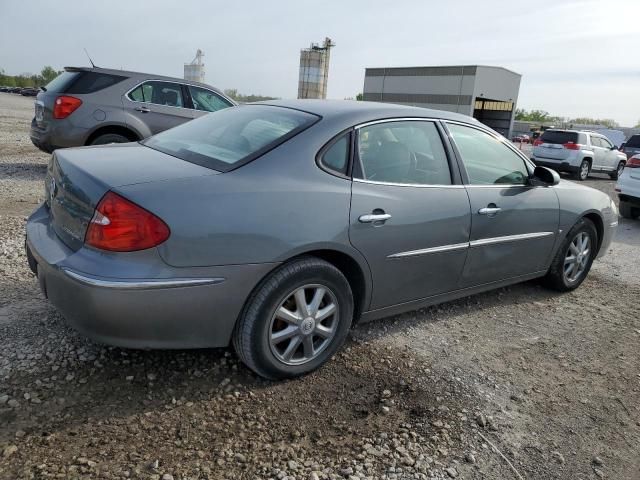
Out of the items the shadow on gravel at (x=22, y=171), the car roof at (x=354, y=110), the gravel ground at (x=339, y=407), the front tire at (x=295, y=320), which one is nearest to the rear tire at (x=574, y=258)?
the gravel ground at (x=339, y=407)

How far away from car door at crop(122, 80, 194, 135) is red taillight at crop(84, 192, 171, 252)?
6065mm

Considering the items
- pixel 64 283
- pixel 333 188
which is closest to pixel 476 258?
pixel 333 188

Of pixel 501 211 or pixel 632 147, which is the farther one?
pixel 632 147

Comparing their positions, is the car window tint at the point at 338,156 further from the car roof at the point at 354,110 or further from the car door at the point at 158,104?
the car door at the point at 158,104

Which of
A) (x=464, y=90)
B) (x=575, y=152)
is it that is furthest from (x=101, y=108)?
(x=464, y=90)

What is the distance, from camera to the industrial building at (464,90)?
160 ft

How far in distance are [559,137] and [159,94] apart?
13.6 metres

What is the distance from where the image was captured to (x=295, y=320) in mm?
2840

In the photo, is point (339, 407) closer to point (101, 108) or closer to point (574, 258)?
point (574, 258)

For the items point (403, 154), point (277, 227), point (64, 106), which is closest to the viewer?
point (277, 227)

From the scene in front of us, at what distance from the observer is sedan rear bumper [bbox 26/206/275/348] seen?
2.34 m

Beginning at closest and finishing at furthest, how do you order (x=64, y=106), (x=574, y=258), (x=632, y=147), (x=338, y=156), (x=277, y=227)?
(x=277, y=227) < (x=338, y=156) < (x=574, y=258) < (x=64, y=106) < (x=632, y=147)

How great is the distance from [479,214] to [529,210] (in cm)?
69

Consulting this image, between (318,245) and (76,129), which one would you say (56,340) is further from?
(76,129)
